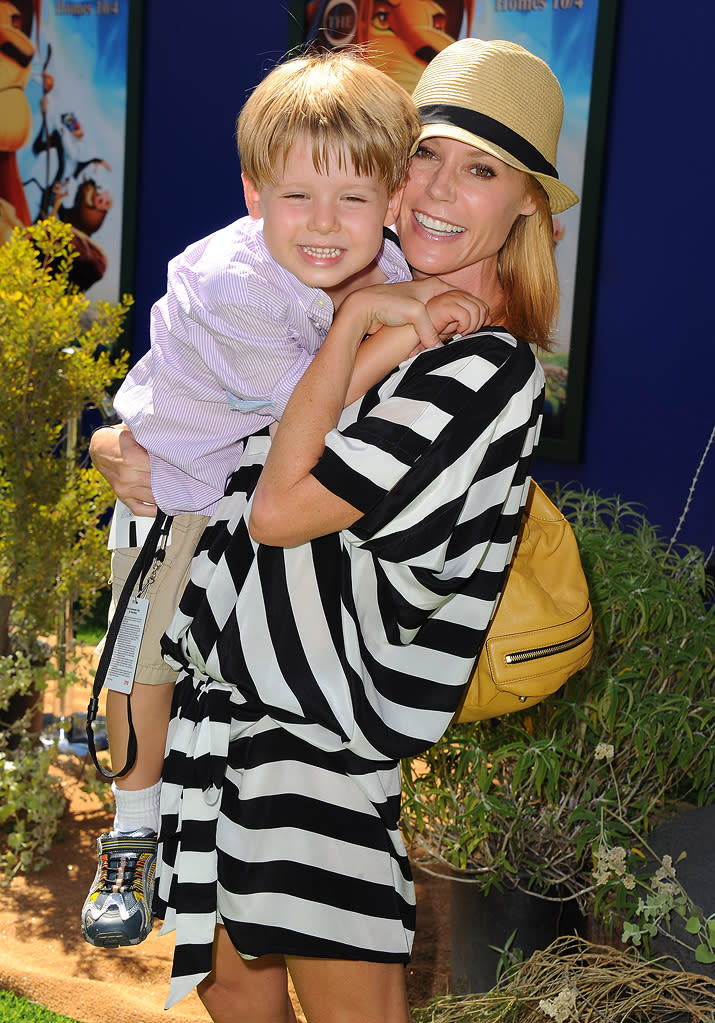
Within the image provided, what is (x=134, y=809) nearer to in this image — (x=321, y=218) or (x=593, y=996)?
(x=593, y=996)

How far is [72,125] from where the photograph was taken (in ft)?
22.0

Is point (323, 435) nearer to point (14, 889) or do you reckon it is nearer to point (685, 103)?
point (14, 889)

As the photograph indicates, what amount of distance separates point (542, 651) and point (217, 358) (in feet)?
2.33

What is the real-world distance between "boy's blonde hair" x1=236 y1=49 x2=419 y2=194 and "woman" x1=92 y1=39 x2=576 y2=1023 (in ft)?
0.25

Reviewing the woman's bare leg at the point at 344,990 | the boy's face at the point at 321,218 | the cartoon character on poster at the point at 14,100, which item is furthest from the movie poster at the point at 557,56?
the woman's bare leg at the point at 344,990

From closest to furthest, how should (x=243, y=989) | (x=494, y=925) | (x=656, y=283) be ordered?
(x=243, y=989) < (x=494, y=925) < (x=656, y=283)

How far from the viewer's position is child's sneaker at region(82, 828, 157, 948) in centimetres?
195

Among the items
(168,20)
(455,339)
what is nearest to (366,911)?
(455,339)

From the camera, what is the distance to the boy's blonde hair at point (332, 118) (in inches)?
64.2

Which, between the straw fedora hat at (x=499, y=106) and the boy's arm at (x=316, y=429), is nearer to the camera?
the boy's arm at (x=316, y=429)

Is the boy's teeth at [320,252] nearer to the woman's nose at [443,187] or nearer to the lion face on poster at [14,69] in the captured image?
the woman's nose at [443,187]

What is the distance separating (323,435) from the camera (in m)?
1.54

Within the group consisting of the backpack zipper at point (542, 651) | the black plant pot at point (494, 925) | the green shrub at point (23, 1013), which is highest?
the backpack zipper at point (542, 651)

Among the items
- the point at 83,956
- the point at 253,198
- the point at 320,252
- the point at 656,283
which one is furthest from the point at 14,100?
the point at 320,252
